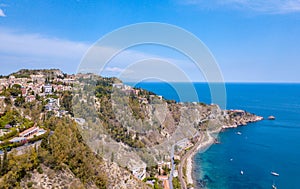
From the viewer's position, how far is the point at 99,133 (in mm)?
12133

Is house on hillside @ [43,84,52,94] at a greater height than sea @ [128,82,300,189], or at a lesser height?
greater

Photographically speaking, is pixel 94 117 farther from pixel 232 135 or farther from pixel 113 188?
pixel 232 135

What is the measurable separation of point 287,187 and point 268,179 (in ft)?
4.24

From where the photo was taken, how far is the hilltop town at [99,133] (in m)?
7.53

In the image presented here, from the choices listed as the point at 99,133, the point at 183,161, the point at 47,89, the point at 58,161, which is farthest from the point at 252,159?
the point at 47,89

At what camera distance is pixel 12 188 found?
576 centimetres

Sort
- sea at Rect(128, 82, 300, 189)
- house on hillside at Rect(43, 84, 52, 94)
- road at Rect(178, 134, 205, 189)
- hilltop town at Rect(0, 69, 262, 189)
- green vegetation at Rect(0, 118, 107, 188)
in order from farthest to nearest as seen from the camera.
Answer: house on hillside at Rect(43, 84, 52, 94)
sea at Rect(128, 82, 300, 189)
road at Rect(178, 134, 205, 189)
hilltop town at Rect(0, 69, 262, 189)
green vegetation at Rect(0, 118, 107, 188)

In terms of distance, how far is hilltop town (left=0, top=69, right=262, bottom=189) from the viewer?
7.53m

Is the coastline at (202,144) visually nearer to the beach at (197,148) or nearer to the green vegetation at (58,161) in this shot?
the beach at (197,148)

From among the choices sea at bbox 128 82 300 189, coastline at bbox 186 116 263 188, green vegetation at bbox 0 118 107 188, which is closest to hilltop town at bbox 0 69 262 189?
green vegetation at bbox 0 118 107 188

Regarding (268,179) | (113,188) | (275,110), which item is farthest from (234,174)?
(275,110)

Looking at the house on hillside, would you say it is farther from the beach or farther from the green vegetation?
the beach

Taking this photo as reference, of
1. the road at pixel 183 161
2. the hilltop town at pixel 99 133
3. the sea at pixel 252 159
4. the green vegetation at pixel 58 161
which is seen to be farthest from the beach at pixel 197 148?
the green vegetation at pixel 58 161

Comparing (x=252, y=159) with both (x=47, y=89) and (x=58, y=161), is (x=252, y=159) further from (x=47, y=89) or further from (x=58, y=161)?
(x=47, y=89)
